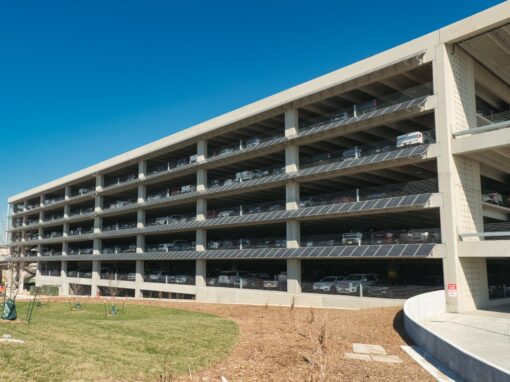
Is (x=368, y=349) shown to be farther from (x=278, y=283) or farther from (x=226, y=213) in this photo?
(x=226, y=213)

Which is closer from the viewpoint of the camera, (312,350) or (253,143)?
(312,350)

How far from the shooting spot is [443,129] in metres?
27.8

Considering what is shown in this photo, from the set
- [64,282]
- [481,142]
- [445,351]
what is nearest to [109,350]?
[445,351]

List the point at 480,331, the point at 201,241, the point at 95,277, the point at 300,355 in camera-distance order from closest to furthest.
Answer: the point at 300,355 → the point at 480,331 → the point at 201,241 → the point at 95,277

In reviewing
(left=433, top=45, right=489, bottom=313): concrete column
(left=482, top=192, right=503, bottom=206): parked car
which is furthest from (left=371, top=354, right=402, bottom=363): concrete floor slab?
(left=482, top=192, right=503, bottom=206): parked car

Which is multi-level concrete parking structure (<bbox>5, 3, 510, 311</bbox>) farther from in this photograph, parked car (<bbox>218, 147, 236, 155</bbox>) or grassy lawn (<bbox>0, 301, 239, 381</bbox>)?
grassy lawn (<bbox>0, 301, 239, 381</bbox>)

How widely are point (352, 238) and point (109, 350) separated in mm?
22198

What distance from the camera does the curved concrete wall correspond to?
9867 millimetres

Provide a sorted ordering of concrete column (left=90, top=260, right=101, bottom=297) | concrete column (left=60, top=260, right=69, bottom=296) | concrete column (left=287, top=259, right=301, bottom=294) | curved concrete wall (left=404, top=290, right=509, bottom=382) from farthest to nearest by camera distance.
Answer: concrete column (left=60, top=260, right=69, bottom=296) → concrete column (left=90, top=260, right=101, bottom=297) → concrete column (left=287, top=259, right=301, bottom=294) → curved concrete wall (left=404, top=290, right=509, bottom=382)

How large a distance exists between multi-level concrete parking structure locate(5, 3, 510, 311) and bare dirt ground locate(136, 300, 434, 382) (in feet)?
23.7

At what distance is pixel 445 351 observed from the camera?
13.1m

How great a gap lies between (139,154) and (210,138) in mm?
12953

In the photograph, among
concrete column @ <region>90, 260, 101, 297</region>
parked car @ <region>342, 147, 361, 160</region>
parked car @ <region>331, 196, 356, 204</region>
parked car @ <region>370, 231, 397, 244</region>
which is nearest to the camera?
parked car @ <region>370, 231, 397, 244</region>

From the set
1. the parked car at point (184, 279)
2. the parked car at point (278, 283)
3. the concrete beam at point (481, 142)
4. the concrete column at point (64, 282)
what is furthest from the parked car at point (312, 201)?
the concrete column at point (64, 282)
